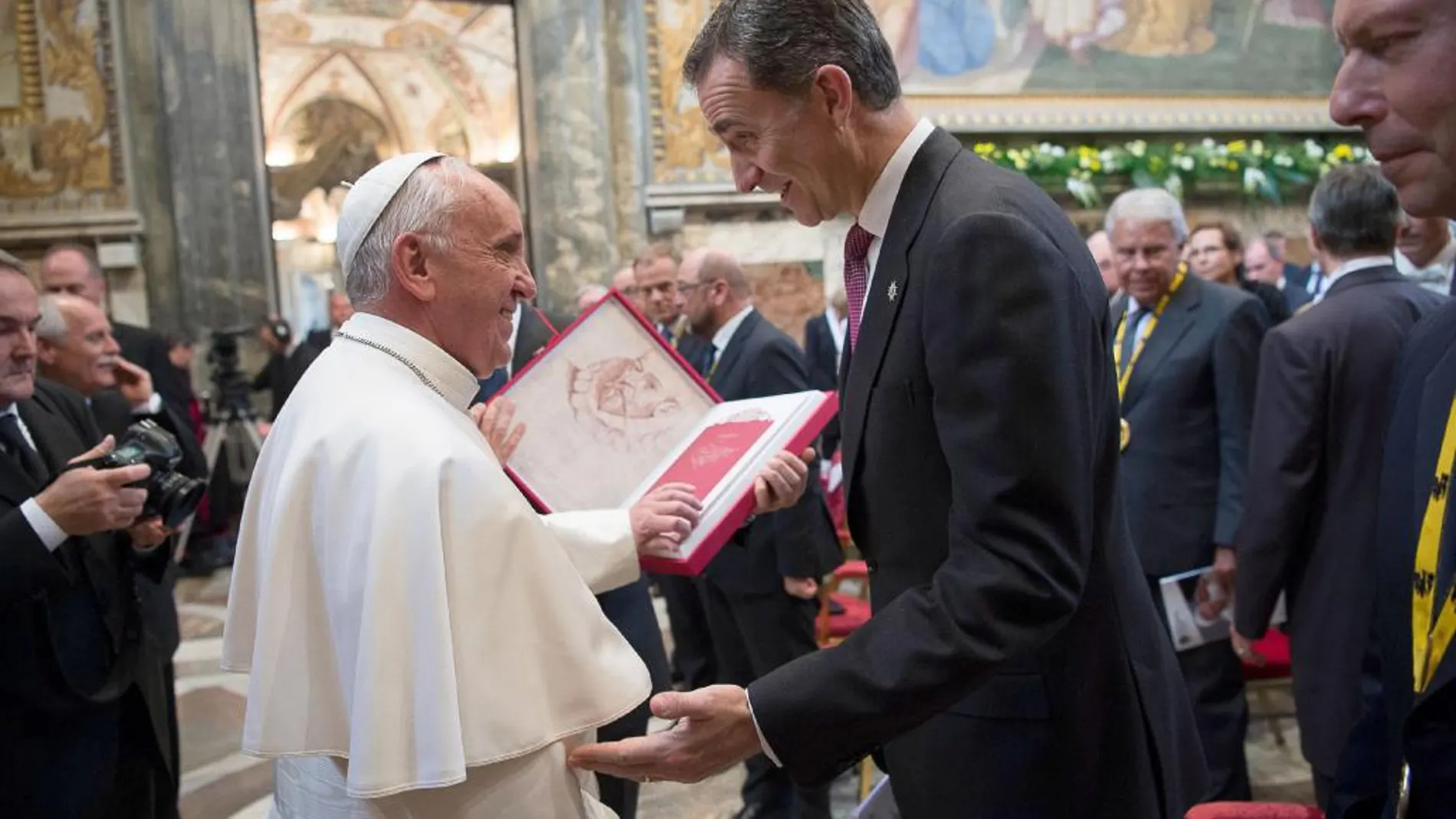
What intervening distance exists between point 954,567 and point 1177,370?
8.83 feet

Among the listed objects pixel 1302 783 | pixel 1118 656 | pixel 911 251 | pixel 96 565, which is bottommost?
pixel 1302 783

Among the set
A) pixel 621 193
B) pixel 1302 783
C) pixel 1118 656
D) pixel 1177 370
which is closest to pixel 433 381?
pixel 1118 656

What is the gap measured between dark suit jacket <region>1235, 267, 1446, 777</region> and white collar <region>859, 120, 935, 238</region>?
220 centimetres

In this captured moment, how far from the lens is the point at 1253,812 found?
2113mm

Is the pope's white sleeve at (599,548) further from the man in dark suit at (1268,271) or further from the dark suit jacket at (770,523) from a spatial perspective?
the man in dark suit at (1268,271)

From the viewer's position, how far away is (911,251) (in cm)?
153

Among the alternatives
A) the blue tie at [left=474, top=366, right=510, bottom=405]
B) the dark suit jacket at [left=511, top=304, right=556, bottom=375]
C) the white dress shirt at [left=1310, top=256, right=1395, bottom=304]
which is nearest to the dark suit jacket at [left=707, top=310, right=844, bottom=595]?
the dark suit jacket at [left=511, top=304, right=556, bottom=375]

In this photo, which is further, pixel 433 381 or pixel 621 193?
pixel 621 193

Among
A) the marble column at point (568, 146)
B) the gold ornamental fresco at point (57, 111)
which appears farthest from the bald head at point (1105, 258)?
the gold ornamental fresco at point (57, 111)

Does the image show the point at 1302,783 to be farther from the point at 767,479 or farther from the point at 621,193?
the point at 621,193

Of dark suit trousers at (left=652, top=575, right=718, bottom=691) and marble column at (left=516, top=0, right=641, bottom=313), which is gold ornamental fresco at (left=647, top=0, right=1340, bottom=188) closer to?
marble column at (left=516, top=0, right=641, bottom=313)

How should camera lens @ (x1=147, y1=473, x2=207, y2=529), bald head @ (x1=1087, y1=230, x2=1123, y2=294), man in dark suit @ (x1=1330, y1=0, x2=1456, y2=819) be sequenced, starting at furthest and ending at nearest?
bald head @ (x1=1087, y1=230, x2=1123, y2=294), camera lens @ (x1=147, y1=473, x2=207, y2=529), man in dark suit @ (x1=1330, y1=0, x2=1456, y2=819)

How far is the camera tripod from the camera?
8055mm

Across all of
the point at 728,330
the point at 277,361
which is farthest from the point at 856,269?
the point at 277,361
